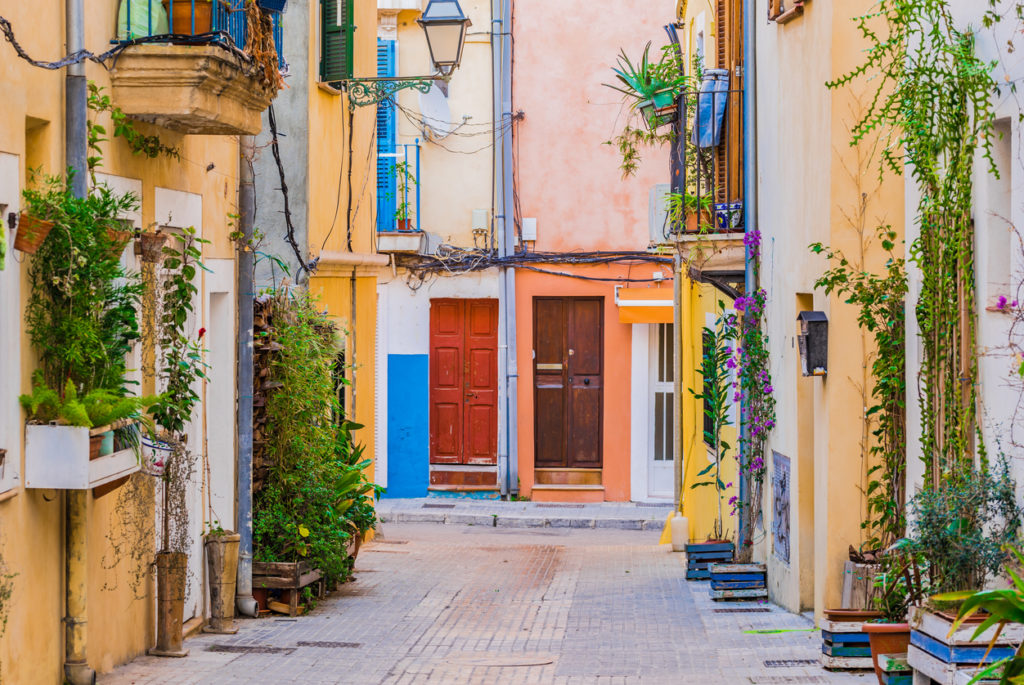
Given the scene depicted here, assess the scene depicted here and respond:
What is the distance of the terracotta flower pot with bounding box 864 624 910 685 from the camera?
7.25 m

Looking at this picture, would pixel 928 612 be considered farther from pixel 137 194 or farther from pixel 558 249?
pixel 558 249

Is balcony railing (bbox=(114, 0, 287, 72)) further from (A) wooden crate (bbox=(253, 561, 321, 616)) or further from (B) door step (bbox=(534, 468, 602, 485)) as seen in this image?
(B) door step (bbox=(534, 468, 602, 485))

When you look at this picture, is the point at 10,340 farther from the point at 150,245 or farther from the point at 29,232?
the point at 150,245

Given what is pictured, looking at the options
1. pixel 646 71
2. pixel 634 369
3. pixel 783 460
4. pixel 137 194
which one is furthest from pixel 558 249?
pixel 137 194

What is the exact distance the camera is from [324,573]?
1175 cm

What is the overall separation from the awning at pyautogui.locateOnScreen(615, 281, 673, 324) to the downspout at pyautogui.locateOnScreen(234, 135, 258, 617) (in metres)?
10.4

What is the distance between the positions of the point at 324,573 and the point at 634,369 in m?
10.0

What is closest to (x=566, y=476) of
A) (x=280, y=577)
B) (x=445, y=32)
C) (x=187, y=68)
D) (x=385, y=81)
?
(x=385, y=81)

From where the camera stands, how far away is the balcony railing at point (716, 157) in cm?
1308

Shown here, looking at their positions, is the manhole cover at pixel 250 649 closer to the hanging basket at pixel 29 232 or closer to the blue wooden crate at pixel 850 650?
the hanging basket at pixel 29 232

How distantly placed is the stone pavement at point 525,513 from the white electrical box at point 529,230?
4.20 metres

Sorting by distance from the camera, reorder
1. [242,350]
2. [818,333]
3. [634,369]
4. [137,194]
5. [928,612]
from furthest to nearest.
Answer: [634,369] < [242,350] < [818,333] < [137,194] < [928,612]

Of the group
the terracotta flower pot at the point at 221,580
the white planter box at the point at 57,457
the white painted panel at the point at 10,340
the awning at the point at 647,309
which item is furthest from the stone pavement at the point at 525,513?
the white painted panel at the point at 10,340

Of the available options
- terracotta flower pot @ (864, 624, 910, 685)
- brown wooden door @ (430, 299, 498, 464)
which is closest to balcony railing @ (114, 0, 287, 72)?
terracotta flower pot @ (864, 624, 910, 685)
